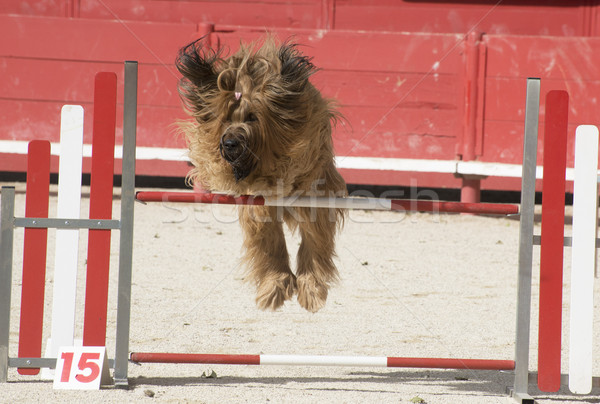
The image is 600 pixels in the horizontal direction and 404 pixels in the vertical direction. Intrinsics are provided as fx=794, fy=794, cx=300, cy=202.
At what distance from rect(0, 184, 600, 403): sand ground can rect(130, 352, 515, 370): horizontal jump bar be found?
135 millimetres

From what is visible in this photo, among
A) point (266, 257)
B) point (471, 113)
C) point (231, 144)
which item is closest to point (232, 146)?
point (231, 144)

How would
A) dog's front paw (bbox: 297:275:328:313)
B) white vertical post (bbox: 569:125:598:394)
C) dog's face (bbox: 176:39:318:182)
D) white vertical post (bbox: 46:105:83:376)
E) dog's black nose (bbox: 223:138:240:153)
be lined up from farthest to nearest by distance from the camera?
1. dog's front paw (bbox: 297:275:328:313)
2. dog's face (bbox: 176:39:318:182)
3. dog's black nose (bbox: 223:138:240:153)
4. white vertical post (bbox: 46:105:83:376)
5. white vertical post (bbox: 569:125:598:394)

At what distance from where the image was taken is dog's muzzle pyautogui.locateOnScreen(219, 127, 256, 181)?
3543 mm

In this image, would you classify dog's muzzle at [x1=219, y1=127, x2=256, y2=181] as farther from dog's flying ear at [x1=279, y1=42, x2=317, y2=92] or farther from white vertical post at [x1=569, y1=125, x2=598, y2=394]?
white vertical post at [x1=569, y1=125, x2=598, y2=394]

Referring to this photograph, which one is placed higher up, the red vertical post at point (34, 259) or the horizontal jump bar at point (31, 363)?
the red vertical post at point (34, 259)

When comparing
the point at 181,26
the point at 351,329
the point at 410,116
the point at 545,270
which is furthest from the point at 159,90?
the point at 545,270

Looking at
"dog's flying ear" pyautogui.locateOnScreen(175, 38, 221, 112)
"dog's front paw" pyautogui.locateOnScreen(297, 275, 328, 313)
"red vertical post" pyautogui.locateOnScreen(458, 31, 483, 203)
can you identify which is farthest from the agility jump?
"red vertical post" pyautogui.locateOnScreen(458, 31, 483, 203)

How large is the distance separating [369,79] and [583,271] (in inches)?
213

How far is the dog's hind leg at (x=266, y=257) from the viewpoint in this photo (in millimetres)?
4027

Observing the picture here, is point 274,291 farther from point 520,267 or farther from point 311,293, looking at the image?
point 520,267

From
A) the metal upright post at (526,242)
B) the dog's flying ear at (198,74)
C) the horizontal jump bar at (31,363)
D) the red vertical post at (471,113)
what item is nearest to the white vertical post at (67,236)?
the horizontal jump bar at (31,363)

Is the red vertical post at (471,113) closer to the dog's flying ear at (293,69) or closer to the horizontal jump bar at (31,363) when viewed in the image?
the dog's flying ear at (293,69)

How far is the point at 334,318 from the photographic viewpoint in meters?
4.69

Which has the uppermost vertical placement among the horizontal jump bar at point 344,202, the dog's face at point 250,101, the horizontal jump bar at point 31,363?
the dog's face at point 250,101
